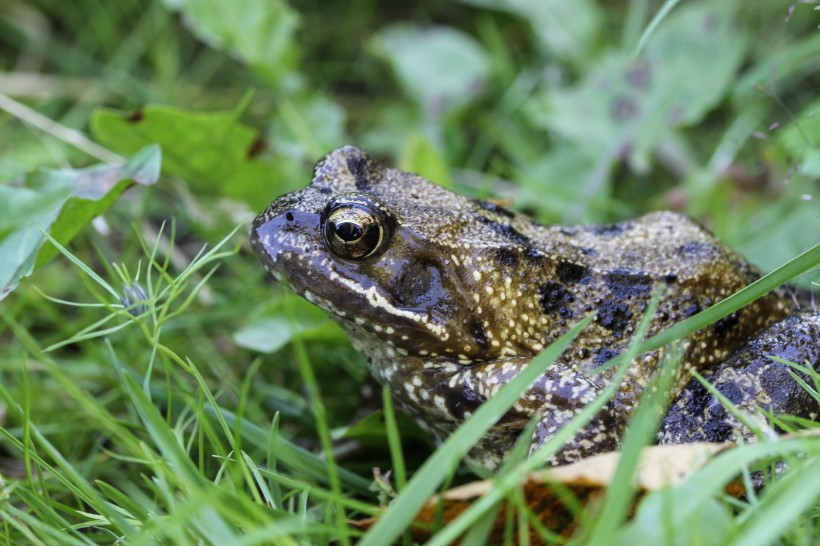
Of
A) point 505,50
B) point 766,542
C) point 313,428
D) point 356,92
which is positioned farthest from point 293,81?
point 766,542

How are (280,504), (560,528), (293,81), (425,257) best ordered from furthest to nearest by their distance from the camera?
(293,81)
(425,257)
(280,504)
(560,528)

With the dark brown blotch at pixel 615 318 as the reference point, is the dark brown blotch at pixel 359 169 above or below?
below

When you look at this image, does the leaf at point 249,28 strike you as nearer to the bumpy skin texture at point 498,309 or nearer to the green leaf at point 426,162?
the green leaf at point 426,162

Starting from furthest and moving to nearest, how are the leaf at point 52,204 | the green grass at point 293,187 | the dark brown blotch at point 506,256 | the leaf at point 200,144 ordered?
1. the leaf at point 200,144
2. the leaf at point 52,204
3. the dark brown blotch at point 506,256
4. the green grass at point 293,187

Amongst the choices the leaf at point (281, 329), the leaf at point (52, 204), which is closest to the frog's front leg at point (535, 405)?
the leaf at point (281, 329)

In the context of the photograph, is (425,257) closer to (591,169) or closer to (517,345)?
(517,345)

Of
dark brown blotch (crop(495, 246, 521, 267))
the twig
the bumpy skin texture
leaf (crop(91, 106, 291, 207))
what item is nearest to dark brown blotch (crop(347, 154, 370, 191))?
the bumpy skin texture
